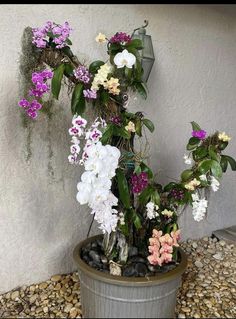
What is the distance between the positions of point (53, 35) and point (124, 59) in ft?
1.16

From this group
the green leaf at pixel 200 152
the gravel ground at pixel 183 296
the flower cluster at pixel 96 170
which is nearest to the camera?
the flower cluster at pixel 96 170

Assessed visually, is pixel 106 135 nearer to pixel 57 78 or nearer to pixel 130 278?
pixel 57 78

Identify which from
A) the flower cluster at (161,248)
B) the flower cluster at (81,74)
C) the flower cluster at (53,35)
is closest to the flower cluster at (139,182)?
the flower cluster at (161,248)

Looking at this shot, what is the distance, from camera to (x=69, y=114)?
209 cm

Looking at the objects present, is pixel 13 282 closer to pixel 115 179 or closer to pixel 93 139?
pixel 115 179

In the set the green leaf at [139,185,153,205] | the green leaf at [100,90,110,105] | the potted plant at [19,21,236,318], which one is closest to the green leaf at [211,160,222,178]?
the potted plant at [19,21,236,318]

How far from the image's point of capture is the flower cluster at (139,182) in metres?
1.69

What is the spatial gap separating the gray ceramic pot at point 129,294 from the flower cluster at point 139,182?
38 centimetres

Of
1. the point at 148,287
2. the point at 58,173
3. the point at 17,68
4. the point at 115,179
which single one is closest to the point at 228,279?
the point at 148,287

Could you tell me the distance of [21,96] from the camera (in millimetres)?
1936

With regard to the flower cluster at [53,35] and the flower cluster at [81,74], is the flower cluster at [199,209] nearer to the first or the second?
the flower cluster at [81,74]

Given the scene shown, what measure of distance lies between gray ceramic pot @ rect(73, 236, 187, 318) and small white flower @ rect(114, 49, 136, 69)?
878 millimetres

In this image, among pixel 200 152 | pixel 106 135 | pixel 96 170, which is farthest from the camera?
pixel 200 152

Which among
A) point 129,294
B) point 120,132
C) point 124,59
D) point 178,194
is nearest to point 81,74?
point 124,59
